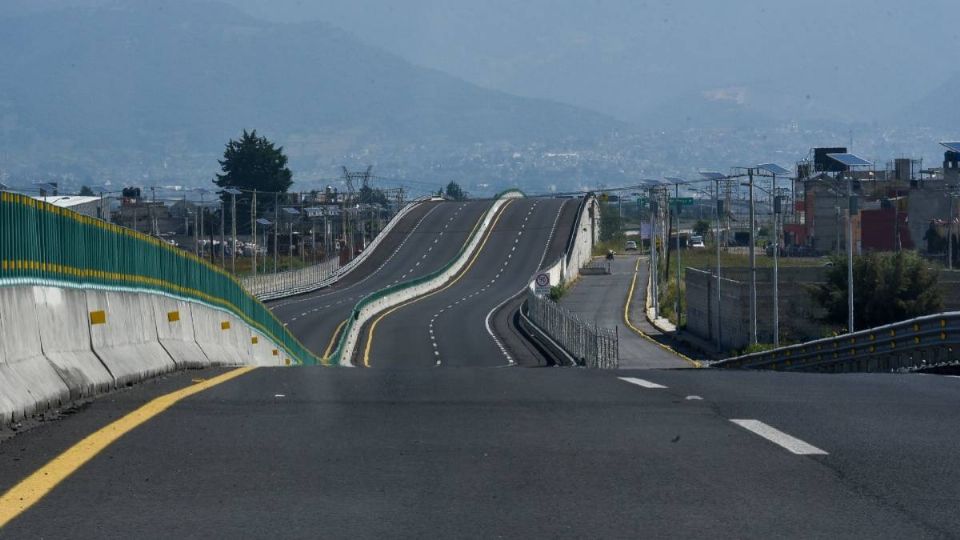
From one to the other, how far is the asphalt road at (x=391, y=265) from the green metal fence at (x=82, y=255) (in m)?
40.7

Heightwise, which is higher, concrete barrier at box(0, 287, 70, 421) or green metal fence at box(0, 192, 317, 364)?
green metal fence at box(0, 192, 317, 364)

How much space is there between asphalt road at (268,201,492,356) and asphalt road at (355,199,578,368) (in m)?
2.50

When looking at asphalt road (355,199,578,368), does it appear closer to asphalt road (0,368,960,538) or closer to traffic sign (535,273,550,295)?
traffic sign (535,273,550,295)

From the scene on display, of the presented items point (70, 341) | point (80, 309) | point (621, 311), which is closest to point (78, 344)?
point (70, 341)

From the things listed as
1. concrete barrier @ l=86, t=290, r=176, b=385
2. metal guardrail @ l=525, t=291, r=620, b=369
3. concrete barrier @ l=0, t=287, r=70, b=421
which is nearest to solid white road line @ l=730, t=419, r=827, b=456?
concrete barrier @ l=0, t=287, r=70, b=421

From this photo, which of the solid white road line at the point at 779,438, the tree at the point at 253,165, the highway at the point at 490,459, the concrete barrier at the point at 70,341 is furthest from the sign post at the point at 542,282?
the tree at the point at 253,165

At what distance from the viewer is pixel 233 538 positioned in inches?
265

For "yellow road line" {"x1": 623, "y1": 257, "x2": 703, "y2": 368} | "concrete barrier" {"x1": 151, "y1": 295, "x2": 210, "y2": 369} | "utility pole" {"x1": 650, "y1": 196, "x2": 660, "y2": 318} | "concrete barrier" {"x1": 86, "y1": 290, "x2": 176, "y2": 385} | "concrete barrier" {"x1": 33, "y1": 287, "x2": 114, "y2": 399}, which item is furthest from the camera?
"utility pole" {"x1": 650, "y1": 196, "x2": 660, "y2": 318}

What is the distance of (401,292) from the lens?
10500 centimetres

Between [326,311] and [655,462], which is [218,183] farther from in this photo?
[655,462]

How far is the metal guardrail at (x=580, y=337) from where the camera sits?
169ft

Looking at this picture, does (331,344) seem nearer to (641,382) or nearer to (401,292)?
(401,292)

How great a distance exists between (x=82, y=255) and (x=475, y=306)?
85792mm

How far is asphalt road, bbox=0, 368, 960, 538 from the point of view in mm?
7089
